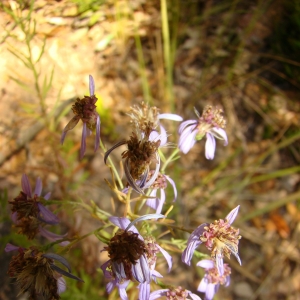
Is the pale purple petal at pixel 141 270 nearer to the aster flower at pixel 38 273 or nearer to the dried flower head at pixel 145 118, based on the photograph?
the aster flower at pixel 38 273

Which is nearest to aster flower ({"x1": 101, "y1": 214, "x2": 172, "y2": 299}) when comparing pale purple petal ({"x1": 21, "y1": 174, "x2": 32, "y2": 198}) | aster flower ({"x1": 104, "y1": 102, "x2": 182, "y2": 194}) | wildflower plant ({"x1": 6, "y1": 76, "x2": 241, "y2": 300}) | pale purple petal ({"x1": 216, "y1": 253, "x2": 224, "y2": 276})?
wildflower plant ({"x1": 6, "y1": 76, "x2": 241, "y2": 300})

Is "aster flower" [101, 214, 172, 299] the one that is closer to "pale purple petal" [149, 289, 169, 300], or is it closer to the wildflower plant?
the wildflower plant

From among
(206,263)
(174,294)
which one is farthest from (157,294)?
(206,263)

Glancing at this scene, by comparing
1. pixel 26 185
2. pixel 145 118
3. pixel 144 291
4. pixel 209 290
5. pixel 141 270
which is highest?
pixel 145 118

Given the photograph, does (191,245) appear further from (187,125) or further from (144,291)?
(187,125)

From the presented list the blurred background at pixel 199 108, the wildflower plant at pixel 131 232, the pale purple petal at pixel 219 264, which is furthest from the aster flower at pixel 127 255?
the blurred background at pixel 199 108
